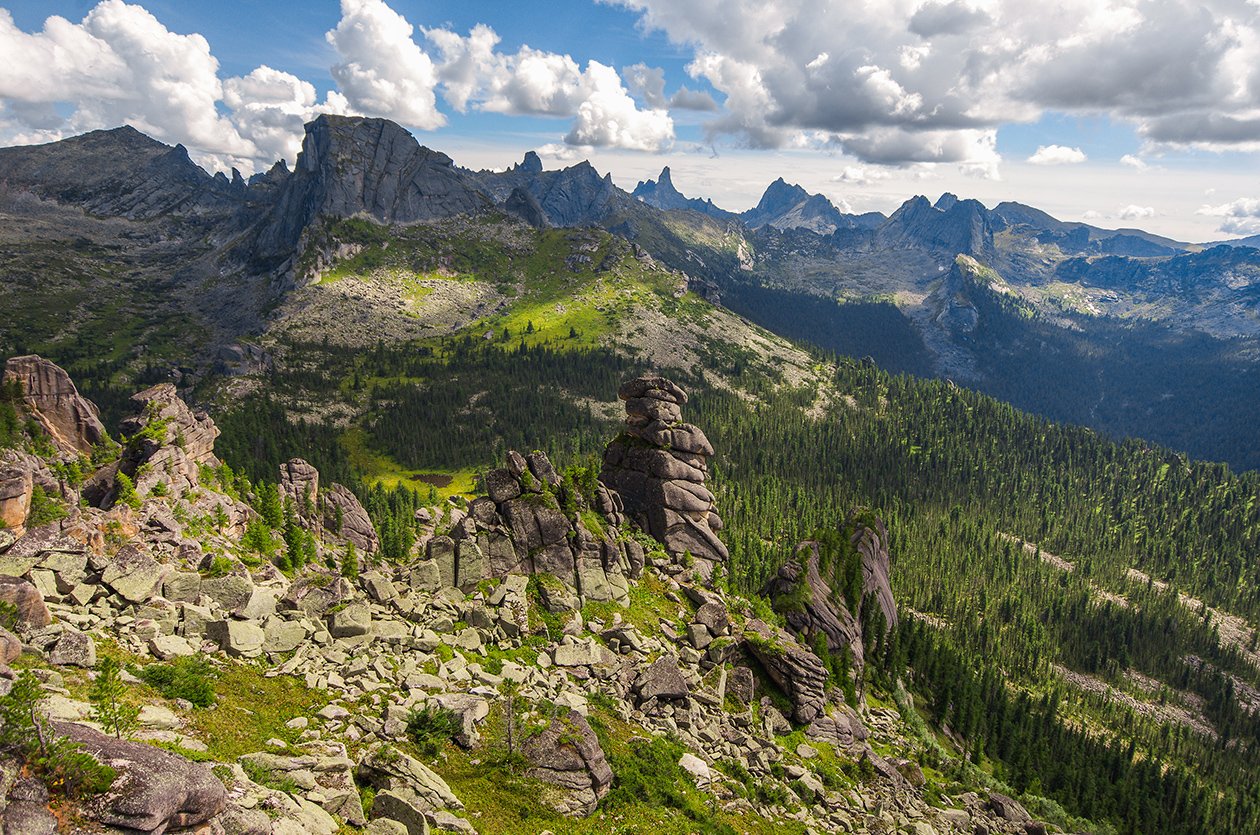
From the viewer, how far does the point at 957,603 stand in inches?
7072

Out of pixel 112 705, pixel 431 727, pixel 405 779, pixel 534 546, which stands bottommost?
pixel 431 727

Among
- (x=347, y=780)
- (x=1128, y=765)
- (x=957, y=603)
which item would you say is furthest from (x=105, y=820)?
(x=957, y=603)

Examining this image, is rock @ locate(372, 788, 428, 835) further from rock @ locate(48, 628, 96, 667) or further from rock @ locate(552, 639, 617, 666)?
rock @ locate(552, 639, 617, 666)

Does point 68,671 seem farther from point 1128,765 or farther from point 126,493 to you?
point 1128,765

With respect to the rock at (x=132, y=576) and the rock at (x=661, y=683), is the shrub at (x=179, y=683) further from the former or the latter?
the rock at (x=661, y=683)

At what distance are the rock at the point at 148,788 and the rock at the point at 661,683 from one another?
29.6 meters

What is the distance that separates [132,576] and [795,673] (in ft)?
168

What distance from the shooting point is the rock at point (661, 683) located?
45.3 meters

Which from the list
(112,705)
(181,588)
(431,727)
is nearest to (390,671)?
(431,727)

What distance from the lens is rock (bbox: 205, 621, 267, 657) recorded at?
32.9m

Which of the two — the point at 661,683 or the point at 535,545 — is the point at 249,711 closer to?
the point at 661,683

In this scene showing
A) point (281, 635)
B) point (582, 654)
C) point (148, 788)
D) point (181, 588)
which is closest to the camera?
point (148, 788)

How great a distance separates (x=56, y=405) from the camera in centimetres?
7356

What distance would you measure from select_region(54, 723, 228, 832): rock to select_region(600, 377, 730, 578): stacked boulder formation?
5464cm
